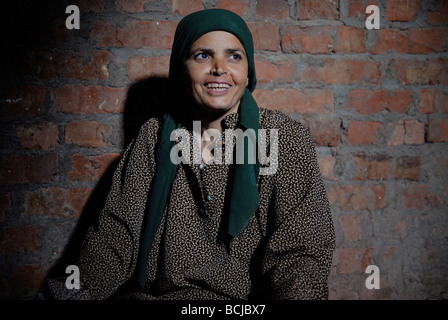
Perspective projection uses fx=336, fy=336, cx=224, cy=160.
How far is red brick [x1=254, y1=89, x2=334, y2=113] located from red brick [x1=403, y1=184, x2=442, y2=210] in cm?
46

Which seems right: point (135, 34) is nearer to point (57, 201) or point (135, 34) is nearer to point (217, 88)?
point (217, 88)

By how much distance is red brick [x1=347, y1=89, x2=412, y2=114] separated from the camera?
132 centimetres

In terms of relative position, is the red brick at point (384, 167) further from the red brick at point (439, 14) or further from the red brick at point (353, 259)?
the red brick at point (439, 14)

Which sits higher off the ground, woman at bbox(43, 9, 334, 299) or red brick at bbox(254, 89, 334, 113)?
red brick at bbox(254, 89, 334, 113)

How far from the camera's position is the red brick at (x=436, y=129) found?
134 cm

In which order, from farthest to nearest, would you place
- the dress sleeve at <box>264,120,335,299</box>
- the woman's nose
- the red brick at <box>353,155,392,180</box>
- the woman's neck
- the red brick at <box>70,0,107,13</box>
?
the red brick at <box>353,155,392,180</box>, the red brick at <box>70,0,107,13</box>, the woman's neck, the woman's nose, the dress sleeve at <box>264,120,335,299</box>

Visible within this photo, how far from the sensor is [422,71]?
1.32 m

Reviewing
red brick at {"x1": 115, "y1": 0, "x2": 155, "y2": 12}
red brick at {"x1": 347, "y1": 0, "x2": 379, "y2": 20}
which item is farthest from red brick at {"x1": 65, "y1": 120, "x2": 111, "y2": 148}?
red brick at {"x1": 347, "y1": 0, "x2": 379, "y2": 20}

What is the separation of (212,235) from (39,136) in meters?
0.78

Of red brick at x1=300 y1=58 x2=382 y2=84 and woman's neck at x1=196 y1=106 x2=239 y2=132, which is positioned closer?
woman's neck at x1=196 y1=106 x2=239 y2=132

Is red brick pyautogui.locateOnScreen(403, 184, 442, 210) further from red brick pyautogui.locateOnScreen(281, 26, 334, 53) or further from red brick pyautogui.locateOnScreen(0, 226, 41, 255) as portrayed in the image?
red brick pyautogui.locateOnScreen(0, 226, 41, 255)

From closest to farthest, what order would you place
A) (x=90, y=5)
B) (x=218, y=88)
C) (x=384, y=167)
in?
(x=218, y=88), (x=90, y=5), (x=384, y=167)

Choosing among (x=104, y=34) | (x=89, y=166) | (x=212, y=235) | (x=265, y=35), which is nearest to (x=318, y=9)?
(x=265, y=35)
